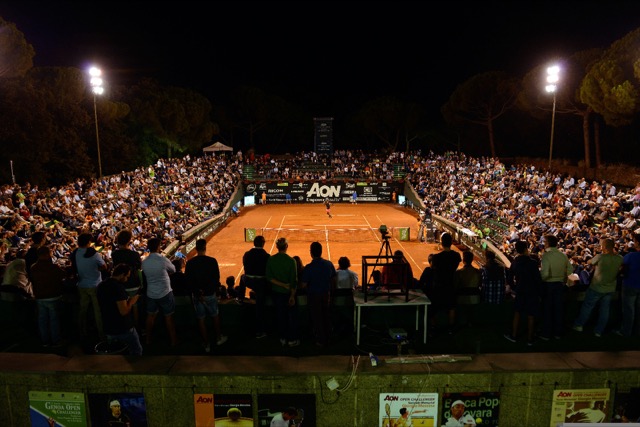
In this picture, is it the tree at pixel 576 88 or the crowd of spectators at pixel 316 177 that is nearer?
the crowd of spectators at pixel 316 177

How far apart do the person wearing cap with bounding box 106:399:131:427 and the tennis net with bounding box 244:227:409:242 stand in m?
21.4

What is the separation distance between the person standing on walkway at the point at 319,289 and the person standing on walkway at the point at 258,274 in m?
0.69

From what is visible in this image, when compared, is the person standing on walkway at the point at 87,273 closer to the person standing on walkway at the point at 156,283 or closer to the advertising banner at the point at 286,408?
the person standing on walkway at the point at 156,283

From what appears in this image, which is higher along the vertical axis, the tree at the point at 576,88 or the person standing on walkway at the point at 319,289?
the tree at the point at 576,88

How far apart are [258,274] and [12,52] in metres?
33.6

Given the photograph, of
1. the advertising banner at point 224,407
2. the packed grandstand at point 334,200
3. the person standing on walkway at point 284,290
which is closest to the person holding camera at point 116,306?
the advertising banner at point 224,407

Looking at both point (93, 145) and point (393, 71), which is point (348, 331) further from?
point (393, 71)

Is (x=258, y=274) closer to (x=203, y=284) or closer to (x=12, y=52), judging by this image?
(x=203, y=284)

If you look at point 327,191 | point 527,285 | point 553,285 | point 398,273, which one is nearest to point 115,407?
point 398,273

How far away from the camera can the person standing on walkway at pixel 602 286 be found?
675 cm

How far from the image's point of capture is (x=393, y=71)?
7456 centimetres

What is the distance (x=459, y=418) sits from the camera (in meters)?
4.95

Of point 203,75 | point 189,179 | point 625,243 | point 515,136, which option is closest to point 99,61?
point 203,75

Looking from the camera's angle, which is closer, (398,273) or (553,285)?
(553,285)
